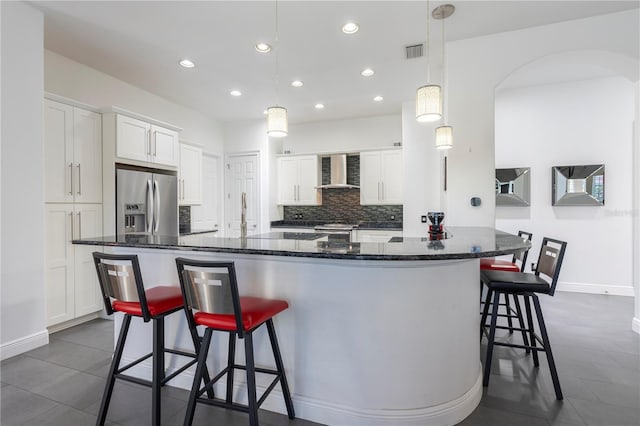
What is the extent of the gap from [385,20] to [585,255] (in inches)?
167

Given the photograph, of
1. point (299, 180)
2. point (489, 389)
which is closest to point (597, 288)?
point (489, 389)

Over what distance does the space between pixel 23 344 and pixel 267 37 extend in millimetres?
3539

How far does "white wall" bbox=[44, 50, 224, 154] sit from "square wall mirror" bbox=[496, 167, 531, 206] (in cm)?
498

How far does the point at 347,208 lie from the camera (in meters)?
5.91

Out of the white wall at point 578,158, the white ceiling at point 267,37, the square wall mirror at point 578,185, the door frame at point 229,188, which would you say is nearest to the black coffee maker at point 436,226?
the white ceiling at point 267,37

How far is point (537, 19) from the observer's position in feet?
9.26

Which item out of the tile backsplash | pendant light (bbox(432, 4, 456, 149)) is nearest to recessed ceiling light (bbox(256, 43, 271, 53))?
pendant light (bbox(432, 4, 456, 149))

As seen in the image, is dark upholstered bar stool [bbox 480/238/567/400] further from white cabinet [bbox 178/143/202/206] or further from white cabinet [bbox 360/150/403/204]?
white cabinet [bbox 178/143/202/206]

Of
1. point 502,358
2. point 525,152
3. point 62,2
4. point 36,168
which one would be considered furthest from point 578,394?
point 62,2

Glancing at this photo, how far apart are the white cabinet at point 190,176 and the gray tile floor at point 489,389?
2368 mm

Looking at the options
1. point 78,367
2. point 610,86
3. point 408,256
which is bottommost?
point 78,367

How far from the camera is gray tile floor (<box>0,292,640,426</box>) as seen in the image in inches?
71.4

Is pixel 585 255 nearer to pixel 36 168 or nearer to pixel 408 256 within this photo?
pixel 408 256

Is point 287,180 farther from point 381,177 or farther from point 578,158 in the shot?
point 578,158
